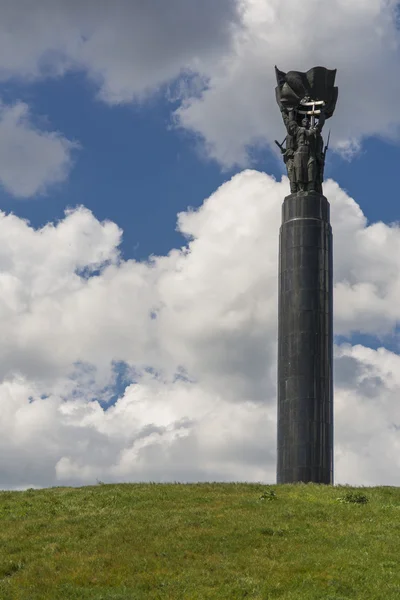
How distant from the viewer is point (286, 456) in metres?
47.5

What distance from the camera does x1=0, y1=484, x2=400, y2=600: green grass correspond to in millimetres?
26781

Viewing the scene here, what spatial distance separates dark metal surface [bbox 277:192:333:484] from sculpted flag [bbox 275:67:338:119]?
5.63 m

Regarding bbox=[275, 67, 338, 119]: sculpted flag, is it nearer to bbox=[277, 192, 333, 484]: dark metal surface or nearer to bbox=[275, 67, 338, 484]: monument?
bbox=[275, 67, 338, 484]: monument

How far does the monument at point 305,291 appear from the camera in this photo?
47.3m

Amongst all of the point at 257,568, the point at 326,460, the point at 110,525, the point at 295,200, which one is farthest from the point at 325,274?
the point at 257,568

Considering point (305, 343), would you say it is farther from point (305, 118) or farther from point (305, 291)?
point (305, 118)

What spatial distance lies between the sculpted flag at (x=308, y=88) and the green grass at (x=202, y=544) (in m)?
22.6

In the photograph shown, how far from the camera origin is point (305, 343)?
48.3 meters

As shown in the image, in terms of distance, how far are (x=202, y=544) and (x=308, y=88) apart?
30.6 metres

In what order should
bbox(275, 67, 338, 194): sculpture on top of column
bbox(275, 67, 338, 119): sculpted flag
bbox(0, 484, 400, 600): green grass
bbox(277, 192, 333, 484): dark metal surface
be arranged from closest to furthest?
bbox(0, 484, 400, 600): green grass < bbox(277, 192, 333, 484): dark metal surface < bbox(275, 67, 338, 194): sculpture on top of column < bbox(275, 67, 338, 119): sculpted flag

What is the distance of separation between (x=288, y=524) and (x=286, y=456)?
14.2 metres

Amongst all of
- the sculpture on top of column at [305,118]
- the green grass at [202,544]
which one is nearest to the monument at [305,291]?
the sculpture on top of column at [305,118]

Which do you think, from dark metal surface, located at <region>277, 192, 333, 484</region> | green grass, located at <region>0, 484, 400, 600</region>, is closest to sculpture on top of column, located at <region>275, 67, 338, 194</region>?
dark metal surface, located at <region>277, 192, 333, 484</region>

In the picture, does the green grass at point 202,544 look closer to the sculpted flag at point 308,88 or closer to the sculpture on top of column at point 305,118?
the sculpture on top of column at point 305,118
